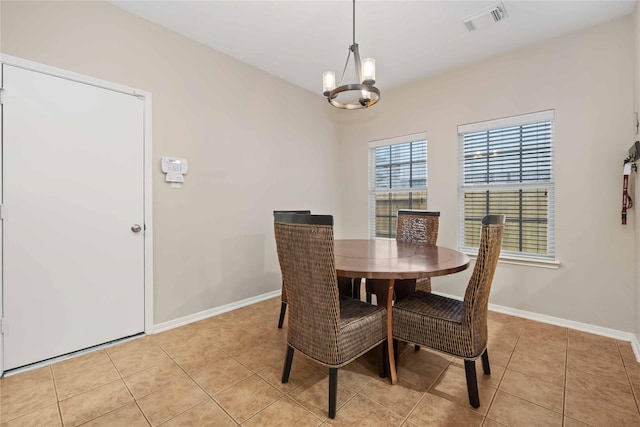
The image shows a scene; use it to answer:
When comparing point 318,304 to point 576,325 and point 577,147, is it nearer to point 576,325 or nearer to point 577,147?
point 576,325

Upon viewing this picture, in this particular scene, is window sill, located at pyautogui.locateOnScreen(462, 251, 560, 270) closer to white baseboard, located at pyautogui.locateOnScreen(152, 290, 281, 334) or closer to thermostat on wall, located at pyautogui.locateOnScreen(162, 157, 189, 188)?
white baseboard, located at pyautogui.locateOnScreen(152, 290, 281, 334)

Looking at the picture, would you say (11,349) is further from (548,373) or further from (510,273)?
(510,273)

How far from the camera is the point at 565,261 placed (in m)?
2.72

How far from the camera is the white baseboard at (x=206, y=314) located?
8.63 ft

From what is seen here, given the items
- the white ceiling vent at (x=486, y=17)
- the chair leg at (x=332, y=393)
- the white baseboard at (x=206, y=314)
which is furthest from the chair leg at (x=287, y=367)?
the white ceiling vent at (x=486, y=17)

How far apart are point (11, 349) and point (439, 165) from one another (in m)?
4.16

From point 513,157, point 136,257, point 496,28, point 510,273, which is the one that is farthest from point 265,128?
point 510,273

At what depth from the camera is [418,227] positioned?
2.87 meters

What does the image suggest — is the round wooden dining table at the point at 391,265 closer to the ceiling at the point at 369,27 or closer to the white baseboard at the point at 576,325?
the white baseboard at the point at 576,325

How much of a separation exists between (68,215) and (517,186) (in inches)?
161

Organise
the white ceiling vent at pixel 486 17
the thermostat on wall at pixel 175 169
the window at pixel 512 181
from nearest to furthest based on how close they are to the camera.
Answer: the white ceiling vent at pixel 486 17 → the thermostat on wall at pixel 175 169 → the window at pixel 512 181

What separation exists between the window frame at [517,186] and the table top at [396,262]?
50.2 inches

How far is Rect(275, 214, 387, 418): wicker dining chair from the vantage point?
1455 mm

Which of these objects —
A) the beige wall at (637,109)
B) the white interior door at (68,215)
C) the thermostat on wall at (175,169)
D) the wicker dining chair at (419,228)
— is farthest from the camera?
the wicker dining chair at (419,228)
